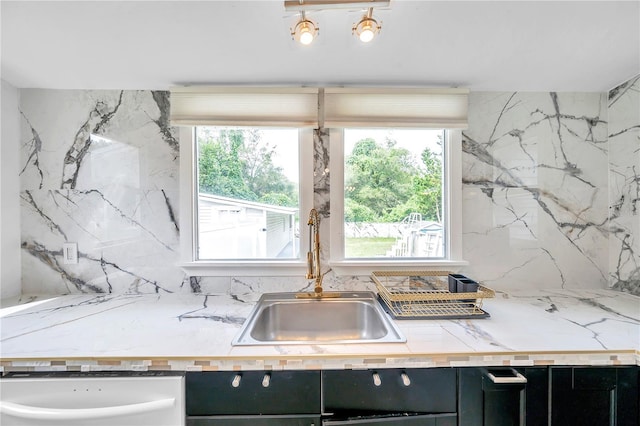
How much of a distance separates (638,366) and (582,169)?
3.74ft

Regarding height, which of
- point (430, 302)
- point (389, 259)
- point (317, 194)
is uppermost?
point (317, 194)

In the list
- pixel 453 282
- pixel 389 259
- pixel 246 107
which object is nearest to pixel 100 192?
pixel 246 107

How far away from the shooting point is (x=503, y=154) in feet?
5.19

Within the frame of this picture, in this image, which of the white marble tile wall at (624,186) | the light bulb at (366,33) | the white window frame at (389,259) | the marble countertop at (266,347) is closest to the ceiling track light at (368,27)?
the light bulb at (366,33)

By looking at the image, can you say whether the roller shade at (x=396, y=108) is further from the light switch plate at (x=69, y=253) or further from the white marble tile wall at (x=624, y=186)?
the light switch plate at (x=69, y=253)

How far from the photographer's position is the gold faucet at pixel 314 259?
141 cm

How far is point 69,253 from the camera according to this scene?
1536 millimetres

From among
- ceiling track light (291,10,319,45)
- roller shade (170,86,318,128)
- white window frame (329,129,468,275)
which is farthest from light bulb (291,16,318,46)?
white window frame (329,129,468,275)

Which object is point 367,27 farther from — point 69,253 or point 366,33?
point 69,253

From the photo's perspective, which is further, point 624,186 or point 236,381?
point 624,186

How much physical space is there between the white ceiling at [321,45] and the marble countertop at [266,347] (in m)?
1.20

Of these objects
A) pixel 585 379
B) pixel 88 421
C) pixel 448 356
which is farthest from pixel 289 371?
pixel 585 379

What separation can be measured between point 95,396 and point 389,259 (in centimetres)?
140

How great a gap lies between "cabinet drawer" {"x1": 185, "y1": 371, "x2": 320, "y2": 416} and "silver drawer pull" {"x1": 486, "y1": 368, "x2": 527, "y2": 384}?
1.88ft
